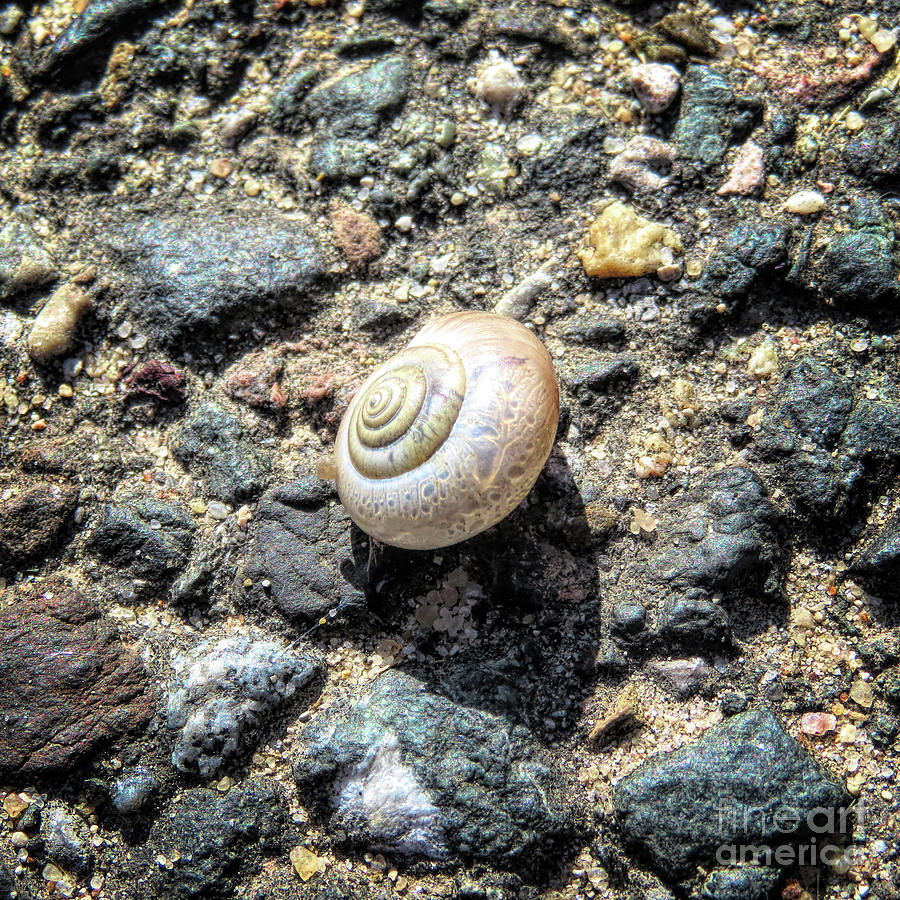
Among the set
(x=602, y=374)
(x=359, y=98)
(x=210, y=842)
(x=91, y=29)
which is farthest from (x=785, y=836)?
(x=91, y=29)

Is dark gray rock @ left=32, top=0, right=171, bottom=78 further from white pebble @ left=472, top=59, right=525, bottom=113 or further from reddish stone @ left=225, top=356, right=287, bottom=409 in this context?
reddish stone @ left=225, top=356, right=287, bottom=409

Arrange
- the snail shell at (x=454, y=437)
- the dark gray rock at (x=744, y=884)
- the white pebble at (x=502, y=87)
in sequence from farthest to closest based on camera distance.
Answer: the white pebble at (x=502, y=87), the snail shell at (x=454, y=437), the dark gray rock at (x=744, y=884)

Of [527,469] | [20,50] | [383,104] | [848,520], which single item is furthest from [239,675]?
[20,50]

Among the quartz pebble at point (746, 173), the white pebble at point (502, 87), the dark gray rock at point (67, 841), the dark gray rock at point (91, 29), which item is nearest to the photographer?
the dark gray rock at point (67, 841)

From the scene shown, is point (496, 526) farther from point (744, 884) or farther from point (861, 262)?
point (861, 262)

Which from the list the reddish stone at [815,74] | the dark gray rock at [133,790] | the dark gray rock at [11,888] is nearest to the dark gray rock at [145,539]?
the dark gray rock at [133,790]

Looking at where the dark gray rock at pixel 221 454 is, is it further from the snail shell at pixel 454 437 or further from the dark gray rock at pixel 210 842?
the dark gray rock at pixel 210 842

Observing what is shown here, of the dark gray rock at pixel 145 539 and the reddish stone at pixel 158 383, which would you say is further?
the reddish stone at pixel 158 383
